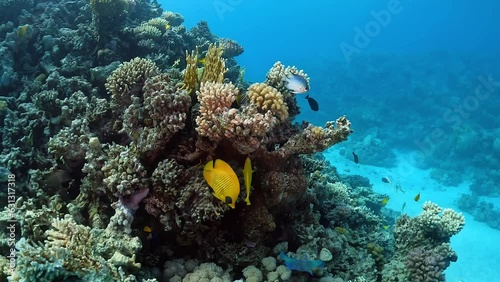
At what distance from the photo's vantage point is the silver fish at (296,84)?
14.4ft

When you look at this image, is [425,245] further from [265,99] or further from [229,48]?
[229,48]

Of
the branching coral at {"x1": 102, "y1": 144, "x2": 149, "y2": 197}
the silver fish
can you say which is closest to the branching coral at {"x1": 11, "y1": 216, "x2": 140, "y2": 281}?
the branching coral at {"x1": 102, "y1": 144, "x2": 149, "y2": 197}

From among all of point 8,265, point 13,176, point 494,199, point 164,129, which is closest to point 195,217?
point 164,129

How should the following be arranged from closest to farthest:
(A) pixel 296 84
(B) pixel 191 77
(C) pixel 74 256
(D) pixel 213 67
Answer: (C) pixel 74 256
(B) pixel 191 77
(D) pixel 213 67
(A) pixel 296 84

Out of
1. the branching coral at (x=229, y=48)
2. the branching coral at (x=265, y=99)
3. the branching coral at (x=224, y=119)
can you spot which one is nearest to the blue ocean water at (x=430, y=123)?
the branching coral at (x=229, y=48)

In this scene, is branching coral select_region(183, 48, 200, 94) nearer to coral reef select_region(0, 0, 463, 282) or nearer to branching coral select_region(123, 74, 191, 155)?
coral reef select_region(0, 0, 463, 282)

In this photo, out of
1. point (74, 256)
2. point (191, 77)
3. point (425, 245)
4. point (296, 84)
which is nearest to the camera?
point (74, 256)

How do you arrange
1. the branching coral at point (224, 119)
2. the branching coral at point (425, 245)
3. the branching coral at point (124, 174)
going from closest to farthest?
1. the branching coral at point (224, 119)
2. the branching coral at point (124, 174)
3. the branching coral at point (425, 245)

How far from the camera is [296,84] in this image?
14.5ft

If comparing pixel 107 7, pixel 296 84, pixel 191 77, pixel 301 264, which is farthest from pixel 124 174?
pixel 107 7

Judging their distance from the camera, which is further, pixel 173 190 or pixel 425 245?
pixel 425 245

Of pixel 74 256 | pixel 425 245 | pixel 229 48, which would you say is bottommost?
pixel 74 256

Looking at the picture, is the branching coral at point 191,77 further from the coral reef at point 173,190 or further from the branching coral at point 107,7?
the branching coral at point 107,7

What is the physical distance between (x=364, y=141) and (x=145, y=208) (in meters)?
22.2
